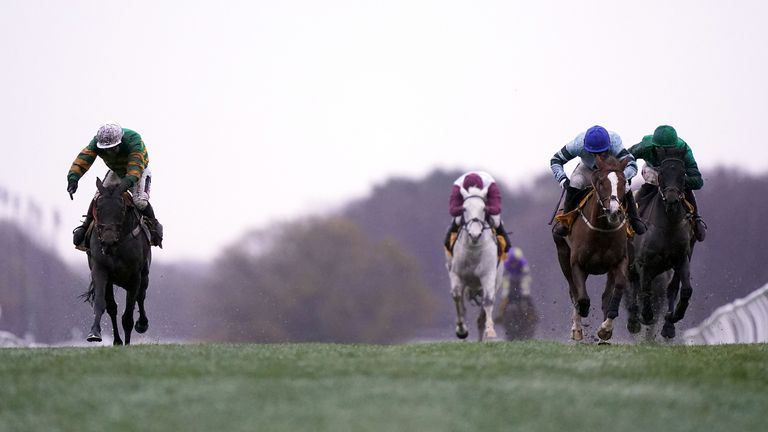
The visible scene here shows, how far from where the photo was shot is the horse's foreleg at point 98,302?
1482cm

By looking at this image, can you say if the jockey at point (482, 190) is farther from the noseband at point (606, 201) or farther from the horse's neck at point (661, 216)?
the noseband at point (606, 201)

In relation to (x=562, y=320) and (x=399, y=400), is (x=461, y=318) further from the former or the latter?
(x=562, y=320)

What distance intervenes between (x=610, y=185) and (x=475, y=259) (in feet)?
17.1

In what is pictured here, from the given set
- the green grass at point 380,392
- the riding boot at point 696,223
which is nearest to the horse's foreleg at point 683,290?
the riding boot at point 696,223

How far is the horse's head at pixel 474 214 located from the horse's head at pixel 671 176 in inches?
155

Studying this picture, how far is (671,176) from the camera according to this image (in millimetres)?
15695

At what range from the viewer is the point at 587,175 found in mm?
15992

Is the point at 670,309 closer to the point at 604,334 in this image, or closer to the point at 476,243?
the point at 604,334

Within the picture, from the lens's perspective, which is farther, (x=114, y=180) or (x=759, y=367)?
(x=114, y=180)

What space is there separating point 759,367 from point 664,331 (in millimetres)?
5005

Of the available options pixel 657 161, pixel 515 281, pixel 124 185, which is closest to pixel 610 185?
pixel 657 161

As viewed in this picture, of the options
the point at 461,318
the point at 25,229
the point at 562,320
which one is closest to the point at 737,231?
the point at 562,320

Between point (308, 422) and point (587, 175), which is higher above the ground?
point (587, 175)

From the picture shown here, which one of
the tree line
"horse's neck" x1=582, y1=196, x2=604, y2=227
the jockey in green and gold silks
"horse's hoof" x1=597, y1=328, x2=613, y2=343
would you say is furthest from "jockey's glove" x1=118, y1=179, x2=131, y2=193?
the tree line
